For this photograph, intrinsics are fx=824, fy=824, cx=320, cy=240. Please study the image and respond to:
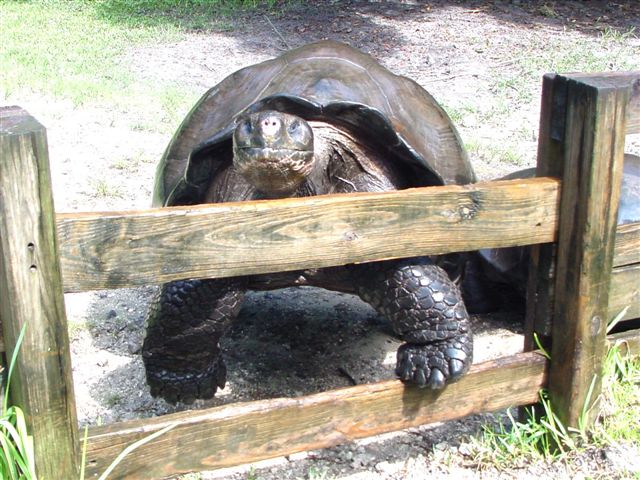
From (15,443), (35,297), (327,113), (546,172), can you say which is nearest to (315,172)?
(327,113)

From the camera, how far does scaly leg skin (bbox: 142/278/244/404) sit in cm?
302

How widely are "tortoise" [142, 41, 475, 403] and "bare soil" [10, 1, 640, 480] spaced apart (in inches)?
14.4

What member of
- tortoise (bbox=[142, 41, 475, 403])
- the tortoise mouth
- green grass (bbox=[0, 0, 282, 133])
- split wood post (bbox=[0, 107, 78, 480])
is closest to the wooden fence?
split wood post (bbox=[0, 107, 78, 480])

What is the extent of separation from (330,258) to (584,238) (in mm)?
876

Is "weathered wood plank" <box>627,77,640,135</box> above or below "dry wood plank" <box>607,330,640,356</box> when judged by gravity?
above

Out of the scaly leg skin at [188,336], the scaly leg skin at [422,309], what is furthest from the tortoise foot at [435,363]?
the scaly leg skin at [188,336]

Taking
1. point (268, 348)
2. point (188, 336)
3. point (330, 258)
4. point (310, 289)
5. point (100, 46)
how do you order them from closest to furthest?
point (330, 258) < point (188, 336) < point (268, 348) < point (310, 289) < point (100, 46)

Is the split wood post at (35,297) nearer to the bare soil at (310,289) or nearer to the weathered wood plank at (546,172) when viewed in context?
the bare soil at (310,289)

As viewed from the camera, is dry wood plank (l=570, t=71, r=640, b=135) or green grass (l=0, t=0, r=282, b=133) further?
green grass (l=0, t=0, r=282, b=133)

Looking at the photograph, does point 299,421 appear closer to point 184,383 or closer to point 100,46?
point 184,383

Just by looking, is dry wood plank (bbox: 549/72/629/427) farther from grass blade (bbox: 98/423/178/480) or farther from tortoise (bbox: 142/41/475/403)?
grass blade (bbox: 98/423/178/480)

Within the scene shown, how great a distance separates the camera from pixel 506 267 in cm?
409

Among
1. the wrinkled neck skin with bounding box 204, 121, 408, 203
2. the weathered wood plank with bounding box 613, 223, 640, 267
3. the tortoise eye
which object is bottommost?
the weathered wood plank with bounding box 613, 223, 640, 267

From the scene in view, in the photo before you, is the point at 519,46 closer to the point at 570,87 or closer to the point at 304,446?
the point at 570,87
